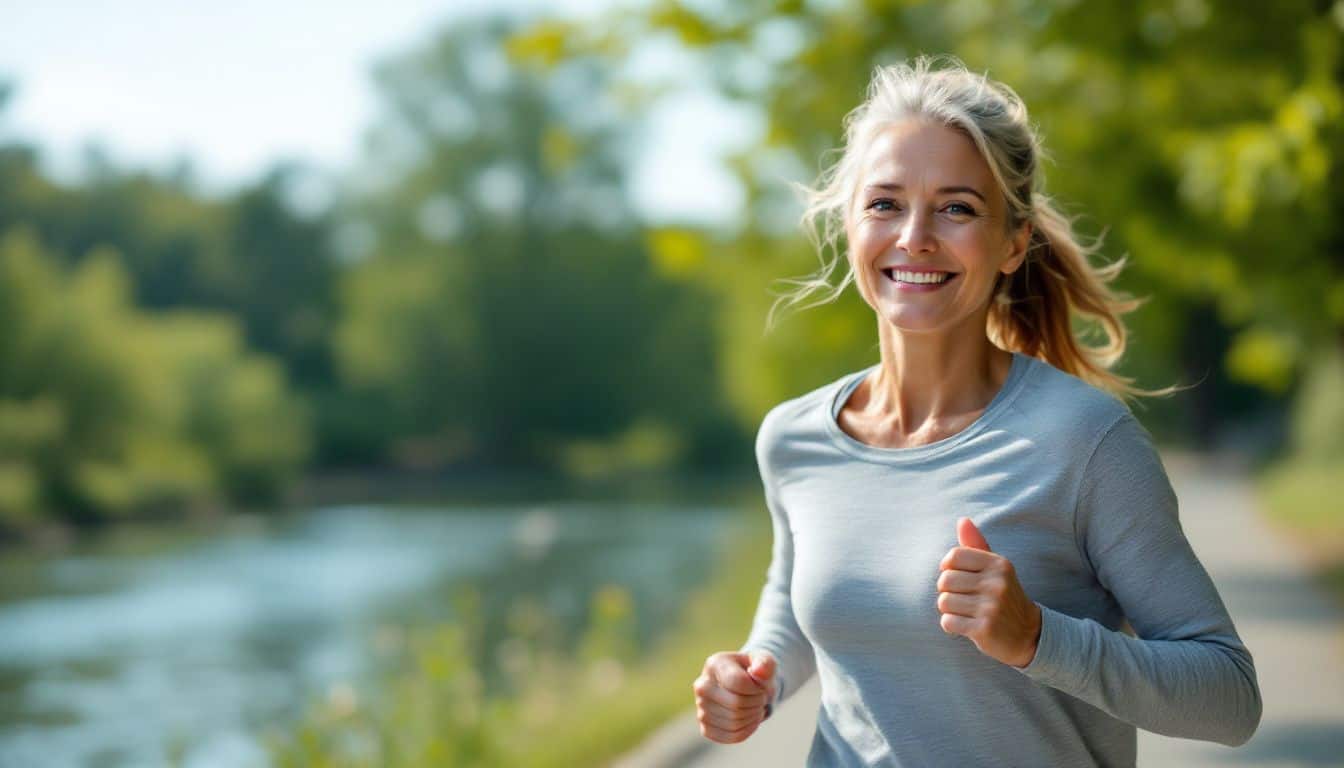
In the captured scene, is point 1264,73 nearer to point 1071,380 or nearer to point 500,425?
point 1071,380

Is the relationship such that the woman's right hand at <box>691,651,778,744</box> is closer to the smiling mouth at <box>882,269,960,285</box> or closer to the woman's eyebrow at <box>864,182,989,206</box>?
the smiling mouth at <box>882,269,960,285</box>

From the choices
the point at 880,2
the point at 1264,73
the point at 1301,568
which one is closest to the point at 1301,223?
the point at 1264,73

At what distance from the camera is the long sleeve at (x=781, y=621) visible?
8.57 ft

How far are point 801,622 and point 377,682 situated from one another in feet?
40.2

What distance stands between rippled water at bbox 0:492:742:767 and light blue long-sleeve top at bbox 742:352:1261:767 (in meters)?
5.81

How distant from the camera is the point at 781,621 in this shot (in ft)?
8.78

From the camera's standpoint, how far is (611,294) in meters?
59.6

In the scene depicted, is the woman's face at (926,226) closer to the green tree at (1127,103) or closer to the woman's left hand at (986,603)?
the woman's left hand at (986,603)

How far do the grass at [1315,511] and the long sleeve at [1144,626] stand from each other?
10553 millimetres

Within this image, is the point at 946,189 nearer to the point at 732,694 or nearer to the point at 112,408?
the point at 732,694

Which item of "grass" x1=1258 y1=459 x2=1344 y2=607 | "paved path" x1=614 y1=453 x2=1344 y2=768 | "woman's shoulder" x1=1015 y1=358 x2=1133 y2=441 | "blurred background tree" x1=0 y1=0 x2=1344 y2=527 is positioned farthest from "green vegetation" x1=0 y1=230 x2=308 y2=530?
"woman's shoulder" x1=1015 y1=358 x2=1133 y2=441

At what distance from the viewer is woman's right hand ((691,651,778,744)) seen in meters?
2.46

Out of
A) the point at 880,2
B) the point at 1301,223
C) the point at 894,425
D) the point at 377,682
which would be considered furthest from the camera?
the point at 377,682

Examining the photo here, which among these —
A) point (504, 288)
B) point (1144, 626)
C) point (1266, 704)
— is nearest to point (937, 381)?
point (1144, 626)
